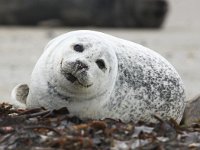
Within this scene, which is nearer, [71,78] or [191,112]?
[71,78]

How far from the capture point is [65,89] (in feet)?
18.0

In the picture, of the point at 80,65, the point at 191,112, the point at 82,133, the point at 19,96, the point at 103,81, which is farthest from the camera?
the point at 191,112

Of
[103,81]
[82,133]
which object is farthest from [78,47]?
[82,133]

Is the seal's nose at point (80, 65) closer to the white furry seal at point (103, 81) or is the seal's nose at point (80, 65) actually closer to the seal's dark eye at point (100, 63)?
the white furry seal at point (103, 81)

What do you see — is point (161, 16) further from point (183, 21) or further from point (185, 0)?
point (185, 0)

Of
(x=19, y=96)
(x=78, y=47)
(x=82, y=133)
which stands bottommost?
(x=82, y=133)

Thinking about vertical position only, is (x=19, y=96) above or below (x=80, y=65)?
below

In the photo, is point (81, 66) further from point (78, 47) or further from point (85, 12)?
point (85, 12)

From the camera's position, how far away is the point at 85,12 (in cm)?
1727

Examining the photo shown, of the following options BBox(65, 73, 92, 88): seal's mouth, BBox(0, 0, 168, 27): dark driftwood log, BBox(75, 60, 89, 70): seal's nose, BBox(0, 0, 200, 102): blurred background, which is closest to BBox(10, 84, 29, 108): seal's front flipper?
BBox(65, 73, 92, 88): seal's mouth

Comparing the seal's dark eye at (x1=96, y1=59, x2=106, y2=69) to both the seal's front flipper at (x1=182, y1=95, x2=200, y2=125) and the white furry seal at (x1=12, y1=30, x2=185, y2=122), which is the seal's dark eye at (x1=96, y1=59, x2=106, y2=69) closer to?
the white furry seal at (x1=12, y1=30, x2=185, y2=122)

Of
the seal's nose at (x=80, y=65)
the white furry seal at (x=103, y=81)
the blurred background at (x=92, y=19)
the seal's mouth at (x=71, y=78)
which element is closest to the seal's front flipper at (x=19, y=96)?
the white furry seal at (x=103, y=81)

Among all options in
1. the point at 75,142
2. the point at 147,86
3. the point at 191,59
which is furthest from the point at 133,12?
the point at 75,142

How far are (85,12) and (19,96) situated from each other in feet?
36.8
